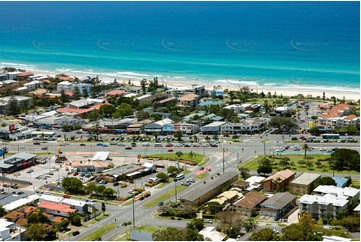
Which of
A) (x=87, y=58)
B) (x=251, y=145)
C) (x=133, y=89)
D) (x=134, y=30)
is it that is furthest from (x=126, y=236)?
(x=134, y=30)

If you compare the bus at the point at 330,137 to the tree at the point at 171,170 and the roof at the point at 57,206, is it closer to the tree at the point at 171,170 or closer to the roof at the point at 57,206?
Answer: the tree at the point at 171,170

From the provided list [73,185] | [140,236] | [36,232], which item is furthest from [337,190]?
[36,232]

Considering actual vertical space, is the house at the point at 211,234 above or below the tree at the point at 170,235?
below

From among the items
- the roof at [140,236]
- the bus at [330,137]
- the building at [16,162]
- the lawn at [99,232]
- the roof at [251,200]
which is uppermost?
the bus at [330,137]

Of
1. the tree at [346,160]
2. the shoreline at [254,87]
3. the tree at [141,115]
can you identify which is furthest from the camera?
the shoreline at [254,87]

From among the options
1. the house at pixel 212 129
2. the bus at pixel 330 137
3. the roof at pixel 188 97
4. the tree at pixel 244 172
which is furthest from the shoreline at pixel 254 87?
the tree at pixel 244 172

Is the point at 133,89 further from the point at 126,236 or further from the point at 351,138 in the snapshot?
the point at 126,236

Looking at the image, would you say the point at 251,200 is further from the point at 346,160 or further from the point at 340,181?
the point at 346,160

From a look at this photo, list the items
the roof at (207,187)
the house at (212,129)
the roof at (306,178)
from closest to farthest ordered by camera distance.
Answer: the roof at (207,187), the roof at (306,178), the house at (212,129)
